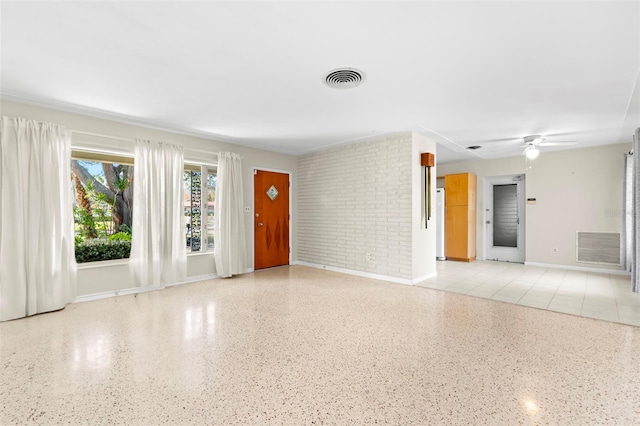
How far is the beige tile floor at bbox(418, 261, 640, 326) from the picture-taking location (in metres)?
3.83

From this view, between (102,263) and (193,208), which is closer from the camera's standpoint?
(102,263)

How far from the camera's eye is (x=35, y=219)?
3711 millimetres

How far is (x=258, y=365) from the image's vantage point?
244cm

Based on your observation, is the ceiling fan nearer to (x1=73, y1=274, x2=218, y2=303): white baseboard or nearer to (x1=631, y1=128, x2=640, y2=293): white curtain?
(x1=631, y1=128, x2=640, y2=293): white curtain

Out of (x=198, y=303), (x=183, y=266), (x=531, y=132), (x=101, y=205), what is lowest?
(x=198, y=303)

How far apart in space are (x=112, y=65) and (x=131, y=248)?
9.40 ft

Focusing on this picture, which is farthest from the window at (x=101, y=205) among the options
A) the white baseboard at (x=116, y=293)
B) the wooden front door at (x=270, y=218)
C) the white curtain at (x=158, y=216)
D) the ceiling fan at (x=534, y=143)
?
the ceiling fan at (x=534, y=143)

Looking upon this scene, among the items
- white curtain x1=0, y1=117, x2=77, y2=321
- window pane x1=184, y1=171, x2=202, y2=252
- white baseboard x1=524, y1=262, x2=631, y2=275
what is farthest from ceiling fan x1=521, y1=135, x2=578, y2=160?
white curtain x1=0, y1=117, x2=77, y2=321

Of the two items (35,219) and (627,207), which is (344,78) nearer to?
(35,219)

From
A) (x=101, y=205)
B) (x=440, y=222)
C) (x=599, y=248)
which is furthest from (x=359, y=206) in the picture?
(x=599, y=248)

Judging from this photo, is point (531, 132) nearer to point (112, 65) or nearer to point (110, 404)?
point (112, 65)

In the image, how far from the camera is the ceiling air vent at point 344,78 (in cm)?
294

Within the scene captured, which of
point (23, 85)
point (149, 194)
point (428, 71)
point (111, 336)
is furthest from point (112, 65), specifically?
point (428, 71)

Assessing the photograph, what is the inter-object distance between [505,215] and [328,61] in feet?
22.7
